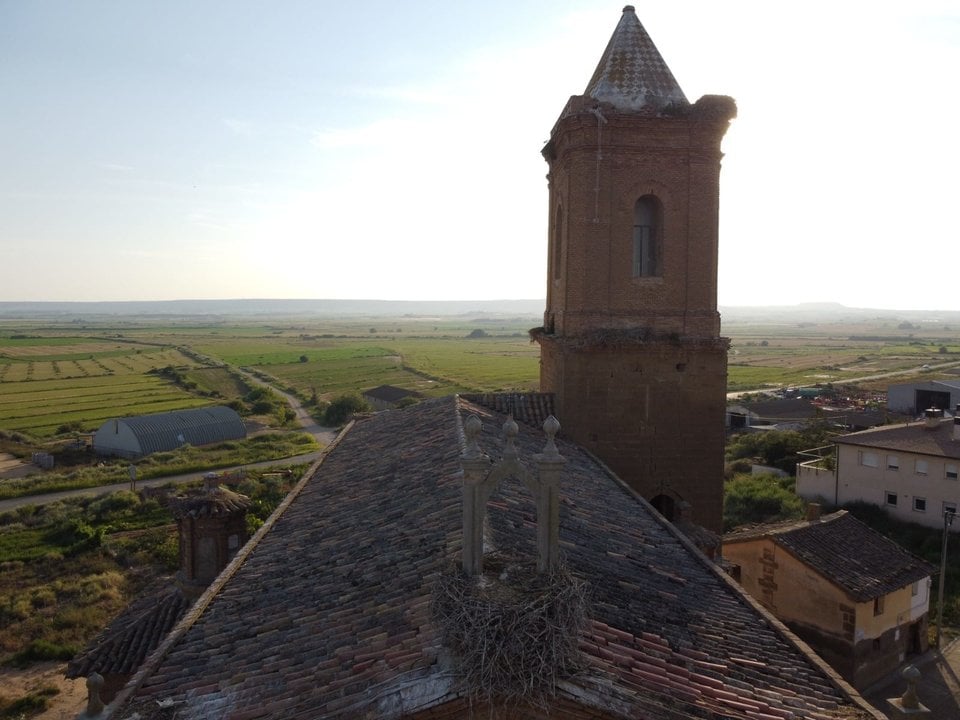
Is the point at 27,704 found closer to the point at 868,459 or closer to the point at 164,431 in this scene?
the point at 868,459

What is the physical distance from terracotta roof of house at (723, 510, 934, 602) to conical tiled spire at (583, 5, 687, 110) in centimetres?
1050

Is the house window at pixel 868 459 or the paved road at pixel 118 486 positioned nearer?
the house window at pixel 868 459

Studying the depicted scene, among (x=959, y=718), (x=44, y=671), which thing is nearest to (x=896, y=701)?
(x=959, y=718)

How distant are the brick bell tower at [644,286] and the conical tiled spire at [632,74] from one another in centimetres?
3

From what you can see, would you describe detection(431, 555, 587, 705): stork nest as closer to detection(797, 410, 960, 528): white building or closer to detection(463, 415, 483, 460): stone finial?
detection(463, 415, 483, 460): stone finial

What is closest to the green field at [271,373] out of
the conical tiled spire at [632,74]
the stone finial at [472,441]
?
the conical tiled spire at [632,74]

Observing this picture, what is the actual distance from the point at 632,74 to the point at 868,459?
20.6 meters

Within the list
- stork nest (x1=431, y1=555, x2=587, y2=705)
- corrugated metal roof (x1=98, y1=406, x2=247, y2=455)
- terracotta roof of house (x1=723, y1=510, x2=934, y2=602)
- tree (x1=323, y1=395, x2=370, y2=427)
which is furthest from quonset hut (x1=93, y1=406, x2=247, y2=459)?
stork nest (x1=431, y1=555, x2=587, y2=705)

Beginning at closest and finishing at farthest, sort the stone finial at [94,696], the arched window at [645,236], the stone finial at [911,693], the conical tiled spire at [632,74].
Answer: the stone finial at [911,693] < the stone finial at [94,696] < the conical tiled spire at [632,74] < the arched window at [645,236]

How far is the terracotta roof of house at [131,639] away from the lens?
990 centimetres

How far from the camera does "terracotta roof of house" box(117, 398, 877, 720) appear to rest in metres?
4.50

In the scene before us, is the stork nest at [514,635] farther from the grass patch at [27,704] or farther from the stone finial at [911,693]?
the grass patch at [27,704]

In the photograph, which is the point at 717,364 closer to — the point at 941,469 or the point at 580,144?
the point at 580,144

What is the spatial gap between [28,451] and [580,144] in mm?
42850
